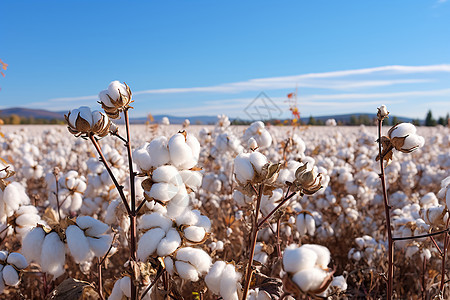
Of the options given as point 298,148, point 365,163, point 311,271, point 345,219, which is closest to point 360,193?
point 345,219

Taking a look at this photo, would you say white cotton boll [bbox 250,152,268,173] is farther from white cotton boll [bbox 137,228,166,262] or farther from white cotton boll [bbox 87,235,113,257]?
white cotton boll [bbox 87,235,113,257]

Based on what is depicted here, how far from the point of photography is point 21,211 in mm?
1509

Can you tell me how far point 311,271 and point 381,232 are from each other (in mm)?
3997

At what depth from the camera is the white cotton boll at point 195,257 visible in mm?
1109

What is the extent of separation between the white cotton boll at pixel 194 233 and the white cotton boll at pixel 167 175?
5.9 inches

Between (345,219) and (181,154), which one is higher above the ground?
(181,154)

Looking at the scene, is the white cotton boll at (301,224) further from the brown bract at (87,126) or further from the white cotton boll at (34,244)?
the white cotton boll at (34,244)

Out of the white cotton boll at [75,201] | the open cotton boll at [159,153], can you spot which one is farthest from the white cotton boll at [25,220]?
the white cotton boll at [75,201]

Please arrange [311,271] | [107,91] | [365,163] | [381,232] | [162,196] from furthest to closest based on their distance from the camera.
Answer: [365,163] < [381,232] < [107,91] < [162,196] < [311,271]

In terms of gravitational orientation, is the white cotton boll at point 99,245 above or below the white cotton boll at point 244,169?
below

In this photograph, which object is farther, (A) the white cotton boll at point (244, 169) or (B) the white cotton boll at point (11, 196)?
(B) the white cotton boll at point (11, 196)

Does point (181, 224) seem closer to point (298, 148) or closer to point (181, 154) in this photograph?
point (181, 154)

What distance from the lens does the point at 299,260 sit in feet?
2.66

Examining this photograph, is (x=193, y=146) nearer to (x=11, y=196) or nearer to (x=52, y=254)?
(x=52, y=254)
